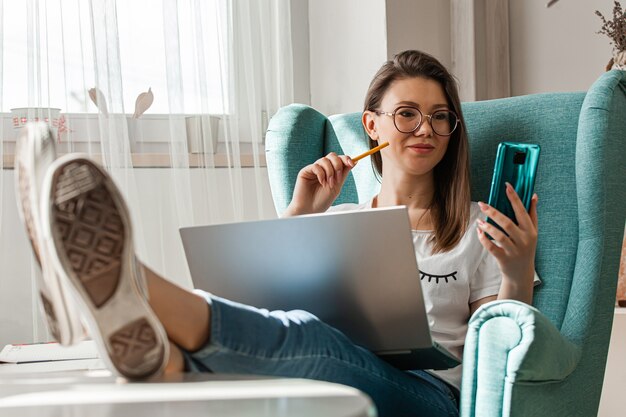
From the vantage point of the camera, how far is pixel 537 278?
1550 millimetres

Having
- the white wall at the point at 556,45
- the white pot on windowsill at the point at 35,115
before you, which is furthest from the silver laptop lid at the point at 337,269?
the white wall at the point at 556,45

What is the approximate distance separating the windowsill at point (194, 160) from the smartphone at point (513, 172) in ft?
4.44

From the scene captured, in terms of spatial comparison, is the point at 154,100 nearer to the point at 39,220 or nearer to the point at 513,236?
the point at 513,236

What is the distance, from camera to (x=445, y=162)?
5.64ft

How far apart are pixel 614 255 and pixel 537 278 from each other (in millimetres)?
140

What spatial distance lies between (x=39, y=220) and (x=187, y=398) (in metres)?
0.23

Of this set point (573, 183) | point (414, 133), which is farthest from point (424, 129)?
point (573, 183)

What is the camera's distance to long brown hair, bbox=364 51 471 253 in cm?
163

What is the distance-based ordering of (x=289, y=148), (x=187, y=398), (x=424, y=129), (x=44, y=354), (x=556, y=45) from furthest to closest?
(x=556, y=45)
(x=289, y=148)
(x=424, y=129)
(x=44, y=354)
(x=187, y=398)

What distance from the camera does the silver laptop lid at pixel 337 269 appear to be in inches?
44.4

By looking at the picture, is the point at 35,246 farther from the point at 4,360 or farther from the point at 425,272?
the point at 425,272

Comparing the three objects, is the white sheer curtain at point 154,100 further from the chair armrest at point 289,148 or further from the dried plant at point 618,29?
the dried plant at point 618,29

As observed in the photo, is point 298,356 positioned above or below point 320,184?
below

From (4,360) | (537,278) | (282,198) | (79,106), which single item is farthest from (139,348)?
(79,106)
